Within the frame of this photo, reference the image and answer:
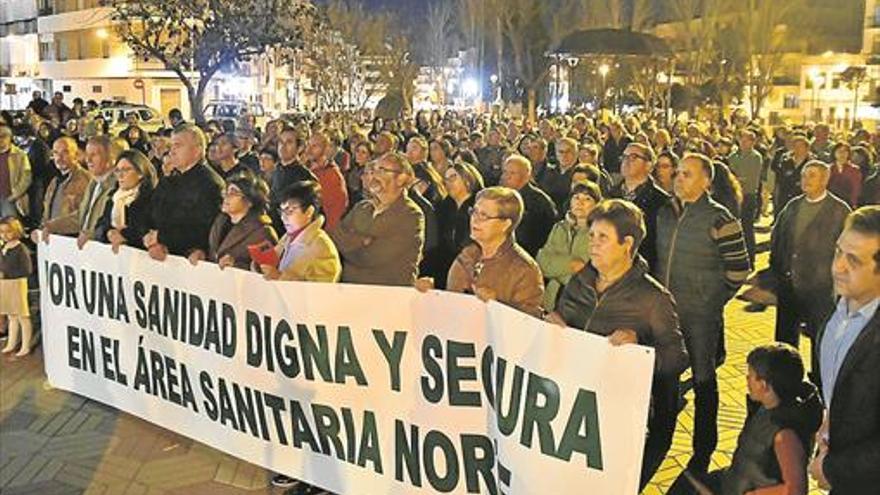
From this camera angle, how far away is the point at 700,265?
568 centimetres

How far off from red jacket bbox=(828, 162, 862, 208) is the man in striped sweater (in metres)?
5.70

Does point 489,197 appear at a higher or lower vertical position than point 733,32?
lower

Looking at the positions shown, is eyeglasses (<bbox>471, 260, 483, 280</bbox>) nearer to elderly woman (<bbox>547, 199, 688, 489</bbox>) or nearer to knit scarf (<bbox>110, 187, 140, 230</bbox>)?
elderly woman (<bbox>547, 199, 688, 489</bbox>)

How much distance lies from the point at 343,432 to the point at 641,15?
154 feet

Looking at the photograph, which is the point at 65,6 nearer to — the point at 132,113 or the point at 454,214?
the point at 132,113

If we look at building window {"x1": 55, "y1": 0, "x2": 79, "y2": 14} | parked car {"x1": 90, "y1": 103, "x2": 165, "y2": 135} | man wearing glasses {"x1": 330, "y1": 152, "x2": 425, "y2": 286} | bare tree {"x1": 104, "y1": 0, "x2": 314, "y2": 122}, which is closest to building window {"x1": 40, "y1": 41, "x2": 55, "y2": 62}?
building window {"x1": 55, "y1": 0, "x2": 79, "y2": 14}

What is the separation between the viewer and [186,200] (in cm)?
673

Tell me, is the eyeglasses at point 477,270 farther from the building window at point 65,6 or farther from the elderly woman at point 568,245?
the building window at point 65,6

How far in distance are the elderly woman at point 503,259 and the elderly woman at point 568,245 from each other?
1.36 meters

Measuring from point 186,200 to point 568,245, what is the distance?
2.57 metres

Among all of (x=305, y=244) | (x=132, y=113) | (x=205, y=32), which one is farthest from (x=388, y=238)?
(x=132, y=113)

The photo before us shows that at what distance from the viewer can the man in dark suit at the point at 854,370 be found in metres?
3.14

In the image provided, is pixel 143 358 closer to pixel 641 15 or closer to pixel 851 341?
pixel 851 341

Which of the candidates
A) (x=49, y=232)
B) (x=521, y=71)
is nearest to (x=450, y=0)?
(x=521, y=71)
